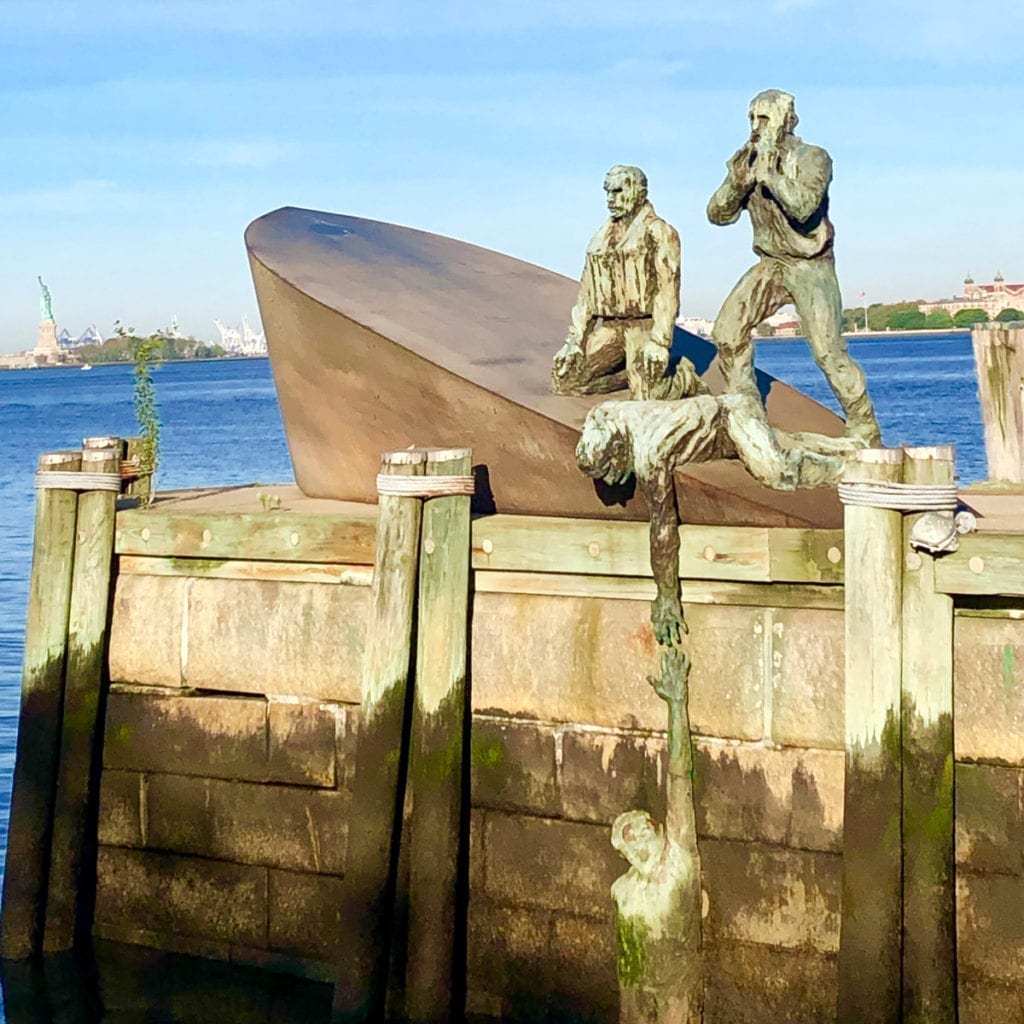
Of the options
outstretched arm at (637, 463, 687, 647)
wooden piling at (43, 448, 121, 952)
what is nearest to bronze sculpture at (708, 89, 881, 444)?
outstretched arm at (637, 463, 687, 647)

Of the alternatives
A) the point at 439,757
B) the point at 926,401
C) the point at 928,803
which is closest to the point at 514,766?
the point at 439,757

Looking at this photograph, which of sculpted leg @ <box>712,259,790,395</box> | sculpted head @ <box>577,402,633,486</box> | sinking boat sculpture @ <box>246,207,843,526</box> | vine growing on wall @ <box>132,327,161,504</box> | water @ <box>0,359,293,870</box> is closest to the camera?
sculpted head @ <box>577,402,633,486</box>

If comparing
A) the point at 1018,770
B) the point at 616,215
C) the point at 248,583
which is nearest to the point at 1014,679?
the point at 1018,770

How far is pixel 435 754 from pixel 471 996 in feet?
3.95

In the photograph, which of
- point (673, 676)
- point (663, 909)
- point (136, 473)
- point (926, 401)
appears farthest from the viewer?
point (926, 401)

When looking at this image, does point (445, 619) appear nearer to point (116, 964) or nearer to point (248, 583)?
point (248, 583)

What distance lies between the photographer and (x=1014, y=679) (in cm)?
712

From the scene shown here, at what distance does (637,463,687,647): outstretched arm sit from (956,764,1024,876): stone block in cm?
133

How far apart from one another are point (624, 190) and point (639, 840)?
3.31 metres

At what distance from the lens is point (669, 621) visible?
7773 mm

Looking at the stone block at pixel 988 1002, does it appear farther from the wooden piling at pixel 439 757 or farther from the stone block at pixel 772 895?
the wooden piling at pixel 439 757

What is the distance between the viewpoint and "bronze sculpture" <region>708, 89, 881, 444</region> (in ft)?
28.0

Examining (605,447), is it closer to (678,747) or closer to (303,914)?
(678,747)

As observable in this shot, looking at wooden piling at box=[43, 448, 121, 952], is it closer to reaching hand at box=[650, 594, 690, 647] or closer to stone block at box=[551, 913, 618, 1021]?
stone block at box=[551, 913, 618, 1021]
